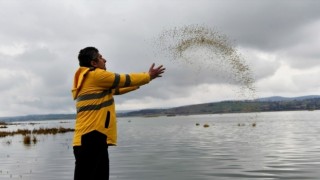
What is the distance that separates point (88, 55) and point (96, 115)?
1099 millimetres

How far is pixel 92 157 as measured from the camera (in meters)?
6.98

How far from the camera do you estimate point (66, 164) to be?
22953mm

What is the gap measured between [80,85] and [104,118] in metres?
0.72

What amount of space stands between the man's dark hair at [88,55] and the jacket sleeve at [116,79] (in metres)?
0.39

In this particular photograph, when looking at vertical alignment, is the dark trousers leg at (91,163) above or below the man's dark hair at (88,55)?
below

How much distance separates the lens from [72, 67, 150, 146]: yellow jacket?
6.91m

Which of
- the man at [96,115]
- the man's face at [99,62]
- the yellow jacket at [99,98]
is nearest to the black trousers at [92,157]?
the man at [96,115]

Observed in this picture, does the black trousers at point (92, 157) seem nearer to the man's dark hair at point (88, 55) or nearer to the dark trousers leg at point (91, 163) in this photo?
the dark trousers leg at point (91, 163)

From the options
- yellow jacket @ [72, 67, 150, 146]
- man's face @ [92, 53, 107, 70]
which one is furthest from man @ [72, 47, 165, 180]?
man's face @ [92, 53, 107, 70]

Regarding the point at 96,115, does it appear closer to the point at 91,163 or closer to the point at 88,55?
the point at 91,163

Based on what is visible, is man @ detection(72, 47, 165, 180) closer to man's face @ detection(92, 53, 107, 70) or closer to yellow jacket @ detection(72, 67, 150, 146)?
yellow jacket @ detection(72, 67, 150, 146)

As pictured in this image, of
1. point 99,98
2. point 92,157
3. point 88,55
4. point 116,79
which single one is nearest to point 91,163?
point 92,157

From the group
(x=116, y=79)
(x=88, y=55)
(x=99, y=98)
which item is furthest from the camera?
(x=88, y=55)

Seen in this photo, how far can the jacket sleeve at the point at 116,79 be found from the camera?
6898mm
